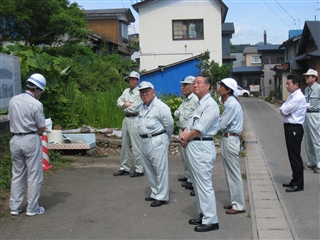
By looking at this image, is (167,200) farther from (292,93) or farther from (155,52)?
(155,52)

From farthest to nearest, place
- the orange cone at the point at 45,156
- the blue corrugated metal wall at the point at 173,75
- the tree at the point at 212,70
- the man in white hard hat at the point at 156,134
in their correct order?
the blue corrugated metal wall at the point at 173,75, the tree at the point at 212,70, the orange cone at the point at 45,156, the man in white hard hat at the point at 156,134

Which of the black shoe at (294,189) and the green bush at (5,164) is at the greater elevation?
the green bush at (5,164)

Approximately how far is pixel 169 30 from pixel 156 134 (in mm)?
26567

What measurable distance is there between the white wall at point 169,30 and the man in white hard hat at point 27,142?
26.5 metres

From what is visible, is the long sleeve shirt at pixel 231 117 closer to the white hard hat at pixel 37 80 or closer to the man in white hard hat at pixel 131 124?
the white hard hat at pixel 37 80

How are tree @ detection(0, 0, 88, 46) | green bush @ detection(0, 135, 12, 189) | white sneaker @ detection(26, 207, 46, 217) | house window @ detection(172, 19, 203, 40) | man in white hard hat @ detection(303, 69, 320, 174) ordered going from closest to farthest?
white sneaker @ detection(26, 207, 46, 217) → green bush @ detection(0, 135, 12, 189) → man in white hard hat @ detection(303, 69, 320, 174) → tree @ detection(0, 0, 88, 46) → house window @ detection(172, 19, 203, 40)

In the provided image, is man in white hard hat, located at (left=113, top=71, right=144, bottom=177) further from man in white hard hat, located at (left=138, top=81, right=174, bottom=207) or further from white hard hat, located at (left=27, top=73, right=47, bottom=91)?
white hard hat, located at (left=27, top=73, right=47, bottom=91)

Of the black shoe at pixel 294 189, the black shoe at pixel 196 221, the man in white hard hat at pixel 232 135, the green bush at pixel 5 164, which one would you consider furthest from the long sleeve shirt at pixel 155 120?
the green bush at pixel 5 164

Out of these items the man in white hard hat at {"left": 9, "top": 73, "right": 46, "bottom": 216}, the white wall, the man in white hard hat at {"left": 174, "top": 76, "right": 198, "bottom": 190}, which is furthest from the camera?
the white wall

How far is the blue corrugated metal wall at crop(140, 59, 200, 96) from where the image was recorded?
20.5 m

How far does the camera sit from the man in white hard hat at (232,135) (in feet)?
19.9

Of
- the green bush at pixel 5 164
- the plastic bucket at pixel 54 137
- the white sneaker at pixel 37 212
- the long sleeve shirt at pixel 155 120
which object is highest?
the long sleeve shirt at pixel 155 120

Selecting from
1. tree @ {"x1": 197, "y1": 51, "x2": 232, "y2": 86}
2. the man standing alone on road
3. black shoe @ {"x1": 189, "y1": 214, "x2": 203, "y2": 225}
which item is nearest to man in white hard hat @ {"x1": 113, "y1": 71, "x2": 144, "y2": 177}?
the man standing alone on road

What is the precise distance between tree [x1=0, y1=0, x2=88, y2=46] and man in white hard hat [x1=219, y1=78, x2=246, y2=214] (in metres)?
15.2
